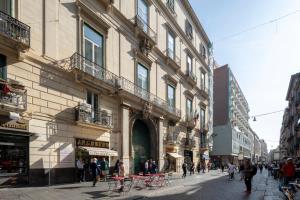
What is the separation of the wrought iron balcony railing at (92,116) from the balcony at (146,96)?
2.44 metres

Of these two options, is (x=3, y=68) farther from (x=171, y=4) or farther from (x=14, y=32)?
(x=171, y=4)

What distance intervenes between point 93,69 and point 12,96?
22.3 feet

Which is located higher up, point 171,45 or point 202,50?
point 202,50

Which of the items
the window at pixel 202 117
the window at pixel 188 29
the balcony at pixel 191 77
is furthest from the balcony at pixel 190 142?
the window at pixel 188 29

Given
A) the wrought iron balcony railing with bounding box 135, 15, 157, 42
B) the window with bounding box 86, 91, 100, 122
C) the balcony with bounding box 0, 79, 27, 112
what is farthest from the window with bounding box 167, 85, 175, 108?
the balcony with bounding box 0, 79, 27, 112

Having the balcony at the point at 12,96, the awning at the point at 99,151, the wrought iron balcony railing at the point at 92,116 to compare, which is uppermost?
the balcony at the point at 12,96

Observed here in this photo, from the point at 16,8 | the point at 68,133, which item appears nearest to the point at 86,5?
the point at 16,8

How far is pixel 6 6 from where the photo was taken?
1541 cm

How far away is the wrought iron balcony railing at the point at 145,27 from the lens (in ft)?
89.5

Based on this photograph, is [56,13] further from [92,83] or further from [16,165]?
[16,165]

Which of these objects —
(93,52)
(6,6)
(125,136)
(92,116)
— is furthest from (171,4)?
(6,6)

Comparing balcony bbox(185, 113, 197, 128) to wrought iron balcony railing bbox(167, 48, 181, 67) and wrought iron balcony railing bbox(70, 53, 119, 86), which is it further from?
wrought iron balcony railing bbox(70, 53, 119, 86)

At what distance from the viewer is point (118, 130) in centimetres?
2430

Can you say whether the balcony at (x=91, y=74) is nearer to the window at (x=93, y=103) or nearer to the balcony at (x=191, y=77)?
the window at (x=93, y=103)
